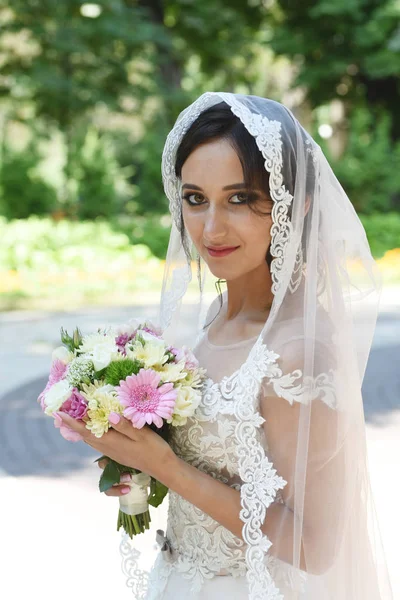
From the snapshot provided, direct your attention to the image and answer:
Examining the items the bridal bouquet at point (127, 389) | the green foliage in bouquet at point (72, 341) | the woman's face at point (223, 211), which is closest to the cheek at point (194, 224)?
the woman's face at point (223, 211)

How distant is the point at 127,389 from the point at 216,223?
0.43 m

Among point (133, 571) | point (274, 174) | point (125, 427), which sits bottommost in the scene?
point (133, 571)

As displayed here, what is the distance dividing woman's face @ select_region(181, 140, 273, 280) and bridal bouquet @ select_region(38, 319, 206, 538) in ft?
0.83

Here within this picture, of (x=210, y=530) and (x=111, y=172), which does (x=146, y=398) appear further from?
(x=111, y=172)

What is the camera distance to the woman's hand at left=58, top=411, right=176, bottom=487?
1.74 m

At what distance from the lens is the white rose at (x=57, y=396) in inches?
70.5

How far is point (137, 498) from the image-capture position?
1.93 metres

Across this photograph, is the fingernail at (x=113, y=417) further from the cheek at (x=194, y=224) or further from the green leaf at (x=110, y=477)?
the cheek at (x=194, y=224)

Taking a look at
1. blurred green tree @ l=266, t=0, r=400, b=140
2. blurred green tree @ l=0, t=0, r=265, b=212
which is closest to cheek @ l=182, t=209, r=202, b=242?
blurred green tree @ l=0, t=0, r=265, b=212

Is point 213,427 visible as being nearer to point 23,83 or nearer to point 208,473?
point 208,473

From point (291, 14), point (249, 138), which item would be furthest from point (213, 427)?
point (291, 14)

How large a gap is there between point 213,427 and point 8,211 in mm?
15932

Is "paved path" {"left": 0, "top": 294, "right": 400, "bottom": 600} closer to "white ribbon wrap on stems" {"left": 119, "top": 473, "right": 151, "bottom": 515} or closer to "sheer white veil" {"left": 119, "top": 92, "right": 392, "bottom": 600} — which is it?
"white ribbon wrap on stems" {"left": 119, "top": 473, "right": 151, "bottom": 515}

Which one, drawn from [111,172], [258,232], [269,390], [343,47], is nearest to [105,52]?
[111,172]
